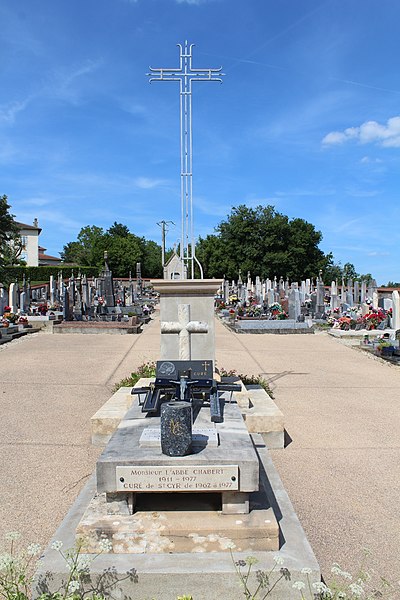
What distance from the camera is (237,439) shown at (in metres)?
3.71

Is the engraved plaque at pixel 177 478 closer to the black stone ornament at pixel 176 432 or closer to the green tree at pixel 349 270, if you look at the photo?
the black stone ornament at pixel 176 432

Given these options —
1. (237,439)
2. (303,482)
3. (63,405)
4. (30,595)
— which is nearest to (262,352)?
(63,405)

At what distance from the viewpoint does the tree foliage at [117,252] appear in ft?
246

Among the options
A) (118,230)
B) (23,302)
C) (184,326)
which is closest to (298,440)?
(184,326)

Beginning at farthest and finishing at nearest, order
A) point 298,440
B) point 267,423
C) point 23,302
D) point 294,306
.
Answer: point 23,302, point 294,306, point 298,440, point 267,423

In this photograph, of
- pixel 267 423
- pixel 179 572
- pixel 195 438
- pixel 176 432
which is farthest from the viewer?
pixel 267 423

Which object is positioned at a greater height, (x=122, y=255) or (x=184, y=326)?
(x=122, y=255)

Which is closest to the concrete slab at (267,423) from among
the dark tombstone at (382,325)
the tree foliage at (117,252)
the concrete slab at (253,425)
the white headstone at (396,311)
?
the concrete slab at (253,425)

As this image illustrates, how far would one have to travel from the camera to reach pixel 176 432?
3.31 m

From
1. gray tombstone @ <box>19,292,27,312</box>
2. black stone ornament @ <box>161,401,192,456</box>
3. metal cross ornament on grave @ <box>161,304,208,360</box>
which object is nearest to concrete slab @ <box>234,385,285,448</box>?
metal cross ornament on grave @ <box>161,304,208,360</box>

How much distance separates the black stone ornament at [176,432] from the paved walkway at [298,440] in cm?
119

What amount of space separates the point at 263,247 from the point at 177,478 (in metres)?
63.9

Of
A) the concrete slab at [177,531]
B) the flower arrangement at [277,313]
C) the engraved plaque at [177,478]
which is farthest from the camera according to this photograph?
the flower arrangement at [277,313]

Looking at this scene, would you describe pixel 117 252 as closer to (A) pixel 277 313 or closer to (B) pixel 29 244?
(B) pixel 29 244
